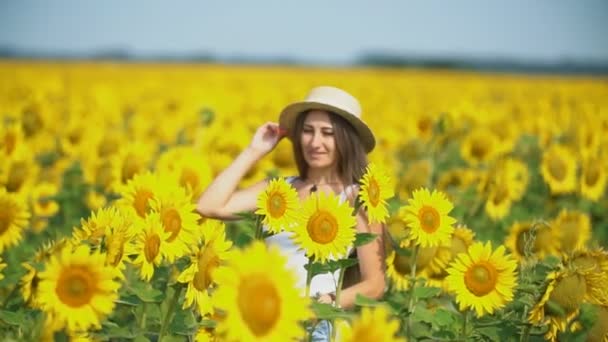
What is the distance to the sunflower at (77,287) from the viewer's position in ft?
5.75

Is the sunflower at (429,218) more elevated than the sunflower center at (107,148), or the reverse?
the sunflower center at (107,148)

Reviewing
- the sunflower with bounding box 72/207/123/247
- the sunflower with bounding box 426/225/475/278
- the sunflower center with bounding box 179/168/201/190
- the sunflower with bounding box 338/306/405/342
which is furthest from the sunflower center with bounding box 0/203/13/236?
the sunflower with bounding box 338/306/405/342

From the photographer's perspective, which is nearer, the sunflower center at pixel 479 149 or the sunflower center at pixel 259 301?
the sunflower center at pixel 259 301

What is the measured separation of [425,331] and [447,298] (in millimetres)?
865

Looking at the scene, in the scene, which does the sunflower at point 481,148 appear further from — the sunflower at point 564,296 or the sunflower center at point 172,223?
the sunflower center at point 172,223

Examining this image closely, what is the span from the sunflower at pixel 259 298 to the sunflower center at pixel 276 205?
0.59m

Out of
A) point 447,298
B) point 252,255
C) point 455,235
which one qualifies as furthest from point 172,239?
point 447,298

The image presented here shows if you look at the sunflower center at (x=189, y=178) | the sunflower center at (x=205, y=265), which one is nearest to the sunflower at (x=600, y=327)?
the sunflower center at (x=205, y=265)

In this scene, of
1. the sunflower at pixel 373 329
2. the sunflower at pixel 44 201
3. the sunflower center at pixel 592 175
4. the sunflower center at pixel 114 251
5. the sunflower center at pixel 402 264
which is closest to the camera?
the sunflower at pixel 373 329

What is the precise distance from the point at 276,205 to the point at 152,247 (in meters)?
0.35

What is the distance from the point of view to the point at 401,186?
192 inches

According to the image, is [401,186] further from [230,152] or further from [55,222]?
[55,222]

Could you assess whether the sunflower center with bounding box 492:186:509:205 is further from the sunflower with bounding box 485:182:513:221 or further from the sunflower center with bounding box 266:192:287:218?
the sunflower center with bounding box 266:192:287:218

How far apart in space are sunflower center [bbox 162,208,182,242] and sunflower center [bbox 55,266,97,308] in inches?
19.9
